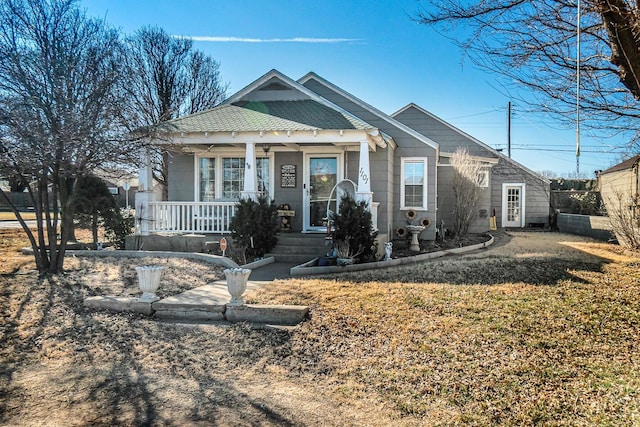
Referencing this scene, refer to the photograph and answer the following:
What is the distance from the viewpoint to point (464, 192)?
1420 centimetres

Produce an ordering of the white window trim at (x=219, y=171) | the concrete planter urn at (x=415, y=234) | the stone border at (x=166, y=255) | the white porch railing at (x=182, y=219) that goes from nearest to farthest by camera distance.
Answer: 1. the stone border at (x=166, y=255)
2. the white porch railing at (x=182, y=219)
3. the concrete planter urn at (x=415, y=234)
4. the white window trim at (x=219, y=171)

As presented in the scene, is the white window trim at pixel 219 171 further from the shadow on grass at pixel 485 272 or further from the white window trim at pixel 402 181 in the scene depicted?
the shadow on grass at pixel 485 272

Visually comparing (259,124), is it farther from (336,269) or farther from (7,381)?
(7,381)

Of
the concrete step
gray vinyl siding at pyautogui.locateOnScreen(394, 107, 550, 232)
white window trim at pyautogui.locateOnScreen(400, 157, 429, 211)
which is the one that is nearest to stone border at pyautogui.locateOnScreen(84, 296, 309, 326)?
the concrete step

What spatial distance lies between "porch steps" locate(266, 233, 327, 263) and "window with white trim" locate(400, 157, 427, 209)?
3.74m

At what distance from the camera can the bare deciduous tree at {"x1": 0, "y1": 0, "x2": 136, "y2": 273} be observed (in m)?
7.16

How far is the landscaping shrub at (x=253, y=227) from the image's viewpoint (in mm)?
9875

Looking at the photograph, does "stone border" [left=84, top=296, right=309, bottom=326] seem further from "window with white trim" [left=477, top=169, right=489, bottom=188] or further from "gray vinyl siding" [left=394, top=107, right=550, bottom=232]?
"gray vinyl siding" [left=394, top=107, right=550, bottom=232]

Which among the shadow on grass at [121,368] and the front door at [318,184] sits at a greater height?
the front door at [318,184]

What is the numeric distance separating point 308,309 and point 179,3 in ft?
32.6

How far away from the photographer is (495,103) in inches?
231

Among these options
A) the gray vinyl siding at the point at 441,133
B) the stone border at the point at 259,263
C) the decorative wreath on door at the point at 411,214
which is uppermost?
the gray vinyl siding at the point at 441,133

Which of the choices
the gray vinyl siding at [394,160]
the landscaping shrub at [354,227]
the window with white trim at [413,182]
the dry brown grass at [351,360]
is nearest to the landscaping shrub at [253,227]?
the landscaping shrub at [354,227]

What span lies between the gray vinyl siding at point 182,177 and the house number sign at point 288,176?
2.64 meters
